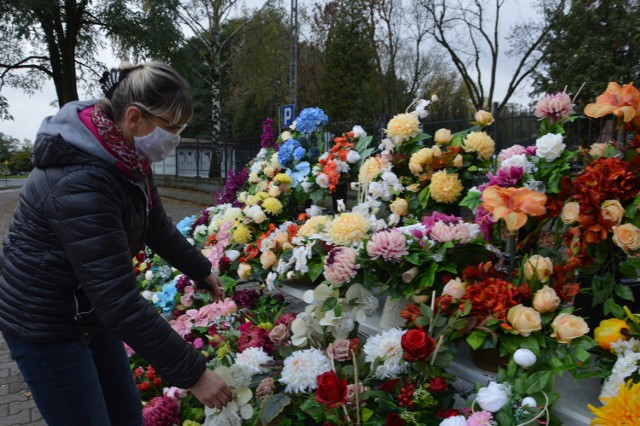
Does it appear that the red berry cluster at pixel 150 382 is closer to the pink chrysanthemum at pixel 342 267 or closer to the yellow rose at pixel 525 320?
the pink chrysanthemum at pixel 342 267

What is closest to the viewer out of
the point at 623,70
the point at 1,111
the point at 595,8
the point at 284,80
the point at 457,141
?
the point at 457,141

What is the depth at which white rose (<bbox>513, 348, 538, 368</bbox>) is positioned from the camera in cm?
127

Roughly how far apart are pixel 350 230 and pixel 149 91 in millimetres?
863

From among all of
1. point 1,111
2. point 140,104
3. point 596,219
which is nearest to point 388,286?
point 596,219

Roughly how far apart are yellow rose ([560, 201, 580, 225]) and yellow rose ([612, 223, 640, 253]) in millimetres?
119

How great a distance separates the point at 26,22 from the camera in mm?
12672

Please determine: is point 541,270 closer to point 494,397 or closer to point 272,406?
point 494,397

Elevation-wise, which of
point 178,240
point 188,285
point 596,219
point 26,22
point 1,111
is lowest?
point 188,285

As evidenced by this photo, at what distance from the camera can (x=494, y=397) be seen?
1.23 m

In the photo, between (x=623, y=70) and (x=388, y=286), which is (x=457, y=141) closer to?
(x=388, y=286)

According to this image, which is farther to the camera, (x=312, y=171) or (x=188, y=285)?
(x=312, y=171)

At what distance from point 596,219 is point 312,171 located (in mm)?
1844

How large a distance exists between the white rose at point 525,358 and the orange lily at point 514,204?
351mm

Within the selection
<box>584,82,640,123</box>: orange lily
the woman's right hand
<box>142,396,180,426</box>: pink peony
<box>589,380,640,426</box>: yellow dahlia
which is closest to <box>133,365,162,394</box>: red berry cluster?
<box>142,396,180,426</box>: pink peony
